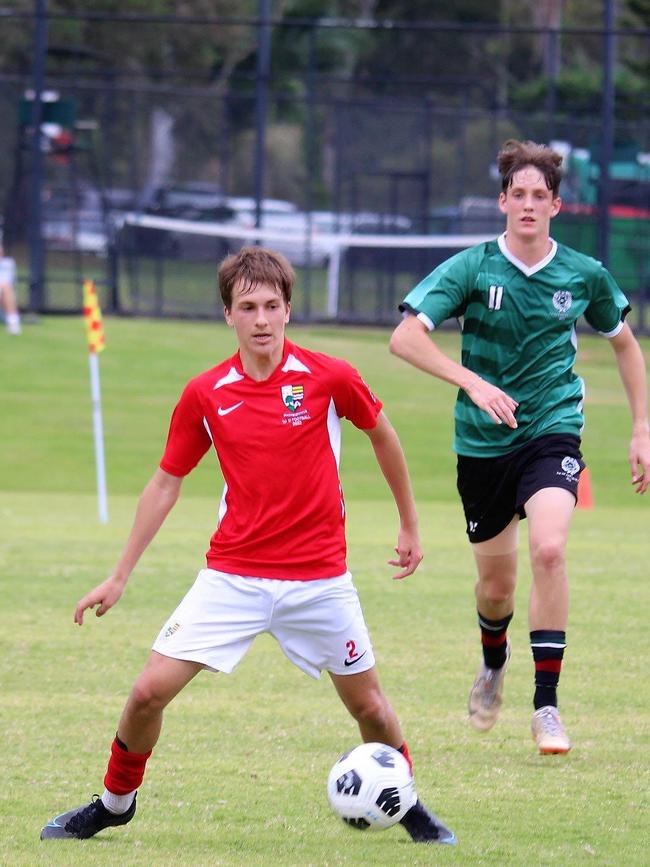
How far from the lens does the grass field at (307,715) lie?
4727mm

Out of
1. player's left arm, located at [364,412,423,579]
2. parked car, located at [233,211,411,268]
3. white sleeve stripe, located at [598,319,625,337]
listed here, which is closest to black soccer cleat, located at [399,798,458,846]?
player's left arm, located at [364,412,423,579]

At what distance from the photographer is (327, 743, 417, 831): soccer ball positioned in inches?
177

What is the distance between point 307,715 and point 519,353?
5.68 ft

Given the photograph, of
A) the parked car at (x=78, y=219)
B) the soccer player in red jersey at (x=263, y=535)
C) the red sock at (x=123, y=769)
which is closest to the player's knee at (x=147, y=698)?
→ the soccer player in red jersey at (x=263, y=535)

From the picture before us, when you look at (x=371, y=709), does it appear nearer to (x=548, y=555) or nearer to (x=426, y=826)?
(x=426, y=826)

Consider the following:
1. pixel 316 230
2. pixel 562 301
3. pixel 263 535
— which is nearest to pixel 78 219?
pixel 316 230

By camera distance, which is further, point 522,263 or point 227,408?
point 522,263

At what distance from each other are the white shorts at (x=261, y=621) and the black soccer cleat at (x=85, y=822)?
1.77 feet

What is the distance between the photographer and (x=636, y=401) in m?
6.12

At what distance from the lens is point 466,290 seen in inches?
239

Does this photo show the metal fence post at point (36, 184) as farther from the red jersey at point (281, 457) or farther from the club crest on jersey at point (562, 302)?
the red jersey at point (281, 457)

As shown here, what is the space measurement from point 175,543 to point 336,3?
136 feet

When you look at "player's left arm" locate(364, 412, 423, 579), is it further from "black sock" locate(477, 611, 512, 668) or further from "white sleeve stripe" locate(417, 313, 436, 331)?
"black sock" locate(477, 611, 512, 668)

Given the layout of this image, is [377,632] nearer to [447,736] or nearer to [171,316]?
[447,736]
